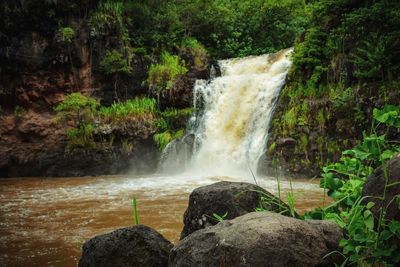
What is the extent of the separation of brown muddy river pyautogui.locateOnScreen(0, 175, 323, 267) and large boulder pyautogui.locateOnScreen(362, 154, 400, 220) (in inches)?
56.4

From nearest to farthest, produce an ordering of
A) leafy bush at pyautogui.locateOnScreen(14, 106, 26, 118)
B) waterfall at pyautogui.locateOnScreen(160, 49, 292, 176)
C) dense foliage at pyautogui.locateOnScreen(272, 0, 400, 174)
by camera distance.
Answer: dense foliage at pyautogui.locateOnScreen(272, 0, 400, 174) < waterfall at pyautogui.locateOnScreen(160, 49, 292, 176) < leafy bush at pyautogui.locateOnScreen(14, 106, 26, 118)

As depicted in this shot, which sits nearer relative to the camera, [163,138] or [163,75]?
[163,138]

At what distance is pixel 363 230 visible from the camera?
1971 mm

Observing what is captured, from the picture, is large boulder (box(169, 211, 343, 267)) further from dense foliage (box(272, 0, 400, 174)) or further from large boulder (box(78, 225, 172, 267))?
dense foliage (box(272, 0, 400, 174))

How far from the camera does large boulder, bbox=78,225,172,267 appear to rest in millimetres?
3369

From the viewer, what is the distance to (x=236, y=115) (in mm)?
13133

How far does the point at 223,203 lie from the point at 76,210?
4.15 meters

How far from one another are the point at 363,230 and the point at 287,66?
467 inches

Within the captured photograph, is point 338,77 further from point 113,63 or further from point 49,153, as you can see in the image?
point 49,153

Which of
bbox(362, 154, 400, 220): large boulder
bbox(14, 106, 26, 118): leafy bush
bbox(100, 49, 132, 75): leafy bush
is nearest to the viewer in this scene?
bbox(362, 154, 400, 220): large boulder

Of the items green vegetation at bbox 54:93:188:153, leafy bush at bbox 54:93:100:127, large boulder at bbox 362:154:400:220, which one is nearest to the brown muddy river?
large boulder at bbox 362:154:400:220

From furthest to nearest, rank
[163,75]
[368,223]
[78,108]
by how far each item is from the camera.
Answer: [163,75] < [78,108] < [368,223]

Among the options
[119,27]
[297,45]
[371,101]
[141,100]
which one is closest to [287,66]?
[297,45]

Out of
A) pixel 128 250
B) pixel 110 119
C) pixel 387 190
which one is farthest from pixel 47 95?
Answer: pixel 387 190
